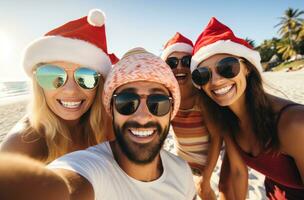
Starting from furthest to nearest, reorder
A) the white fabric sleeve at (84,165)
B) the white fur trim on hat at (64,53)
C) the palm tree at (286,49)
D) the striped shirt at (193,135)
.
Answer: the palm tree at (286,49), the striped shirt at (193,135), the white fur trim on hat at (64,53), the white fabric sleeve at (84,165)

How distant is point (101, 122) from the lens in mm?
2822

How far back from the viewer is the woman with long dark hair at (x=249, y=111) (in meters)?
2.13

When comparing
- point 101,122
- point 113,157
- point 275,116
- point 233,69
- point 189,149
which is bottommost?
point 189,149

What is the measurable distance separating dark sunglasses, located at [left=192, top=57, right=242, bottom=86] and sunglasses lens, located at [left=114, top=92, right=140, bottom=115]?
0.90 meters

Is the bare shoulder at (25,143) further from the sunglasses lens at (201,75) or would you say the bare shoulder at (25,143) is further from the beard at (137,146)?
the sunglasses lens at (201,75)

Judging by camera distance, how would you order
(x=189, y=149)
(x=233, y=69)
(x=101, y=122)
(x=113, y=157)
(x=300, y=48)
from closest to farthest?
(x=113, y=157)
(x=233, y=69)
(x=101, y=122)
(x=189, y=149)
(x=300, y=48)

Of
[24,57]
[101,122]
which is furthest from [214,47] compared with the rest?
[24,57]

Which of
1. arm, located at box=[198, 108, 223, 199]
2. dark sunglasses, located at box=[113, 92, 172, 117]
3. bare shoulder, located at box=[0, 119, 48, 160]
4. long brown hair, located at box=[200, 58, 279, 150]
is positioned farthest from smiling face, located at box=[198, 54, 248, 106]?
bare shoulder, located at box=[0, 119, 48, 160]

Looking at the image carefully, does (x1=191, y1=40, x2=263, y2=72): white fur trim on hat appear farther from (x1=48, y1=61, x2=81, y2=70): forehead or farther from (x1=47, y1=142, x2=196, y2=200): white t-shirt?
(x1=48, y1=61, x2=81, y2=70): forehead

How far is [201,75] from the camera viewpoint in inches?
99.0

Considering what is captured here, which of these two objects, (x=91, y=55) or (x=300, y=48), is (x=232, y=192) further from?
(x=300, y=48)

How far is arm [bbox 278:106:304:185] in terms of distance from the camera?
1.94 metres

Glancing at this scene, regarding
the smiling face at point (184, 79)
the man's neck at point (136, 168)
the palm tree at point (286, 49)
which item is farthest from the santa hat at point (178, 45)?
the palm tree at point (286, 49)

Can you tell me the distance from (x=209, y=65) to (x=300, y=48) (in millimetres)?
54744
